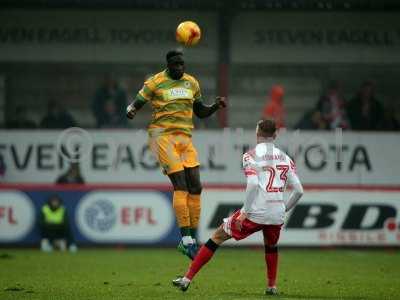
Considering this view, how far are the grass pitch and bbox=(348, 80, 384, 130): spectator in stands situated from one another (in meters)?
4.12

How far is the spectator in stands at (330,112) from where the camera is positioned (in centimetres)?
2298

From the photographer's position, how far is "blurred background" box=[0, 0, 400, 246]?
2277 cm

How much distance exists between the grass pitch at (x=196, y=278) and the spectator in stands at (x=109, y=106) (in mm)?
4273

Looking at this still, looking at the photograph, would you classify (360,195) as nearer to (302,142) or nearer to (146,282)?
(302,142)

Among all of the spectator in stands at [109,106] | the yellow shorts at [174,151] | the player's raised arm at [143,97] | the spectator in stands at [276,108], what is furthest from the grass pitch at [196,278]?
the spectator in stands at [109,106]

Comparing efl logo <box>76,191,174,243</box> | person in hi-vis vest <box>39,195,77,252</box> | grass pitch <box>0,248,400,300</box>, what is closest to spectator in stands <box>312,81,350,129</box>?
grass pitch <box>0,248,400,300</box>

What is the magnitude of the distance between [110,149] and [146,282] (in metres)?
9.98

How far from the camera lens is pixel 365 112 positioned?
2312 cm

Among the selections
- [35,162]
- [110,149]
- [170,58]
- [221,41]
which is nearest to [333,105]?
[221,41]

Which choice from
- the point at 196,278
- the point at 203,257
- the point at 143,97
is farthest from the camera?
the point at 196,278

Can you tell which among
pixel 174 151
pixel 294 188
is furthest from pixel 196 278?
pixel 294 188

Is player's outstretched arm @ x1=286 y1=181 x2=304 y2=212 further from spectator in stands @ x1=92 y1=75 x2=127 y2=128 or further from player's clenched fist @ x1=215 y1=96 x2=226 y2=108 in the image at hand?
spectator in stands @ x1=92 y1=75 x2=127 y2=128

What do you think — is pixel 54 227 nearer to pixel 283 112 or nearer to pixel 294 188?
pixel 283 112

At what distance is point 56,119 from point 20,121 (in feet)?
2.35
